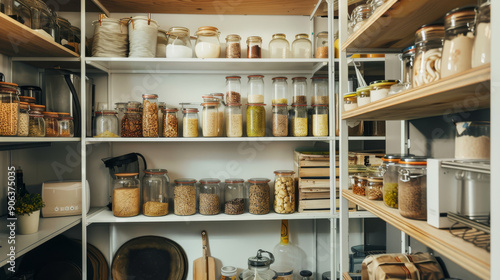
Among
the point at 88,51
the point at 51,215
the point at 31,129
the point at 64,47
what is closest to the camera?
the point at 31,129

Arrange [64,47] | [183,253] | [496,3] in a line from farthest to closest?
[183,253] < [64,47] < [496,3]

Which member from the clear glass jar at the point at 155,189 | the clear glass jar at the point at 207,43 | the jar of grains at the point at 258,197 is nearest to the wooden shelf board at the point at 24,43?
the clear glass jar at the point at 207,43

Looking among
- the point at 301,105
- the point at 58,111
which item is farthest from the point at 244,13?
the point at 58,111

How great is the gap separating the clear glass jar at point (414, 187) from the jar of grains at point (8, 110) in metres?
1.53

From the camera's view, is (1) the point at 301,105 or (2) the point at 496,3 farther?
(1) the point at 301,105

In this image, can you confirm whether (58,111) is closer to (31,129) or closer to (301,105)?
(31,129)

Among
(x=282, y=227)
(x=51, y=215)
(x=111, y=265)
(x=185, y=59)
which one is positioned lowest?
(x=111, y=265)

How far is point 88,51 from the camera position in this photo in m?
2.18

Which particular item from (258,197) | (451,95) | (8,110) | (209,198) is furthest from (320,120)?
(8,110)

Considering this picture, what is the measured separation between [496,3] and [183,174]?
202 cm

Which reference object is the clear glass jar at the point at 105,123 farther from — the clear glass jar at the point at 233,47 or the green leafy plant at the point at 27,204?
the clear glass jar at the point at 233,47

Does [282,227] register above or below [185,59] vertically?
below

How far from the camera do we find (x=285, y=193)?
2.09 meters

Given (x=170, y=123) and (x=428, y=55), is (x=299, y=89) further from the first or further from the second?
(x=428, y=55)
